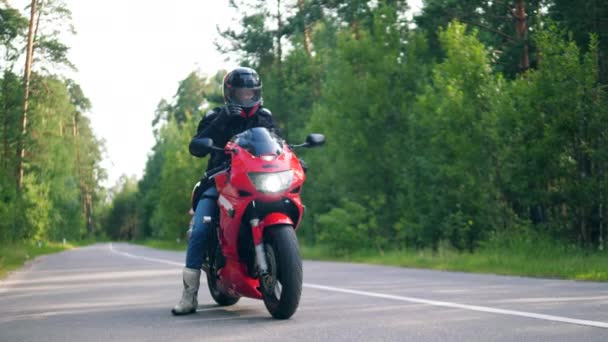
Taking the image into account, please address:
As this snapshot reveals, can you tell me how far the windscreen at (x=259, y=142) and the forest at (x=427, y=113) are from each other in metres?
9.94

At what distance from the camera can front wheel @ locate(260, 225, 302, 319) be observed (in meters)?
6.22

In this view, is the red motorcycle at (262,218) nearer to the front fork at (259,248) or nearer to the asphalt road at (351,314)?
the front fork at (259,248)

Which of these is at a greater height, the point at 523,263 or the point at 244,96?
the point at 244,96

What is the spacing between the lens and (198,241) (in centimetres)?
712

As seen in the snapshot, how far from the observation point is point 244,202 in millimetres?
6477

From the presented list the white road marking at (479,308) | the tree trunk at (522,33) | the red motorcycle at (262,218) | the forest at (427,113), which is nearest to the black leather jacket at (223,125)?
the red motorcycle at (262,218)

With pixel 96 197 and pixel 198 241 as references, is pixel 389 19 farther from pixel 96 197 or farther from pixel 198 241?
pixel 96 197

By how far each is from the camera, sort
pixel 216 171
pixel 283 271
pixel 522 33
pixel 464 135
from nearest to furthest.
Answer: pixel 283 271
pixel 216 171
pixel 464 135
pixel 522 33

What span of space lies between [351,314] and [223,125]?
2.07 meters

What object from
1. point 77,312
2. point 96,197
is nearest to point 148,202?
point 96,197

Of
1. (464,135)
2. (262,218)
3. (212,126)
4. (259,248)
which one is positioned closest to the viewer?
(259,248)

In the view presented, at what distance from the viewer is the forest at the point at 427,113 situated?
15.8m

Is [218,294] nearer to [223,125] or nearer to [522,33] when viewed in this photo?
[223,125]

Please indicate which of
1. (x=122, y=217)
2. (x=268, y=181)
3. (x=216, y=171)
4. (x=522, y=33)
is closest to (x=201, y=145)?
(x=216, y=171)
